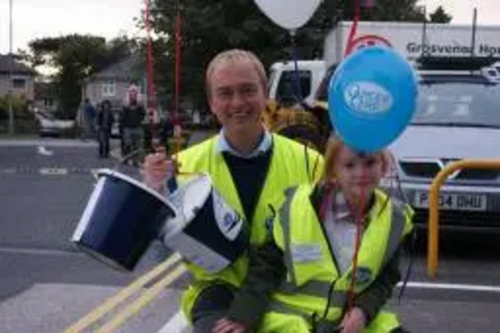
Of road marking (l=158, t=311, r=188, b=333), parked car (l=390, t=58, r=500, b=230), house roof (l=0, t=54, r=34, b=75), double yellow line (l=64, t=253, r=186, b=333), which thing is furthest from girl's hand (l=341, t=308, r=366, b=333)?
house roof (l=0, t=54, r=34, b=75)

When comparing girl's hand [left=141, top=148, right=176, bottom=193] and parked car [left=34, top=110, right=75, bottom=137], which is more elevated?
girl's hand [left=141, top=148, right=176, bottom=193]

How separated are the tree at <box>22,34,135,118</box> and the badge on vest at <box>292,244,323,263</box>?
10022cm

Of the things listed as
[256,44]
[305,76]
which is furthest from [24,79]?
[305,76]

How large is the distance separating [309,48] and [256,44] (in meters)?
2.62

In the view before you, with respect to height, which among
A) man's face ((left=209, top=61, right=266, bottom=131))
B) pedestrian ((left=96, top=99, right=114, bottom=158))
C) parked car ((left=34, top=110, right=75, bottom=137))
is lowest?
parked car ((left=34, top=110, right=75, bottom=137))

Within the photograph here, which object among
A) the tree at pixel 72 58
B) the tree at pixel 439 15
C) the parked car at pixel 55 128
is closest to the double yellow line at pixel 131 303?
the tree at pixel 439 15

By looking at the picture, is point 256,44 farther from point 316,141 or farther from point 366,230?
point 366,230

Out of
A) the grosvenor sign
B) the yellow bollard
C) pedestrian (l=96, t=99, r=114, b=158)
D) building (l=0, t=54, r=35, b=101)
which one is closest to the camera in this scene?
the yellow bollard

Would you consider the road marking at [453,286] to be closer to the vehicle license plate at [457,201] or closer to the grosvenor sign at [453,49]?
the vehicle license plate at [457,201]

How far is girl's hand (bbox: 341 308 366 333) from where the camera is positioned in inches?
152

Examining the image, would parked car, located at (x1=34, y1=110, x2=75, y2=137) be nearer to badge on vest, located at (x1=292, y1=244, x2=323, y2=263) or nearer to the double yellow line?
the double yellow line

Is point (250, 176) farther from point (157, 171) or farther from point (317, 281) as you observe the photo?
point (317, 281)

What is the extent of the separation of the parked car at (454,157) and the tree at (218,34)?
29.0 meters

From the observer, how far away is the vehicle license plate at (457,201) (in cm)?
1086
